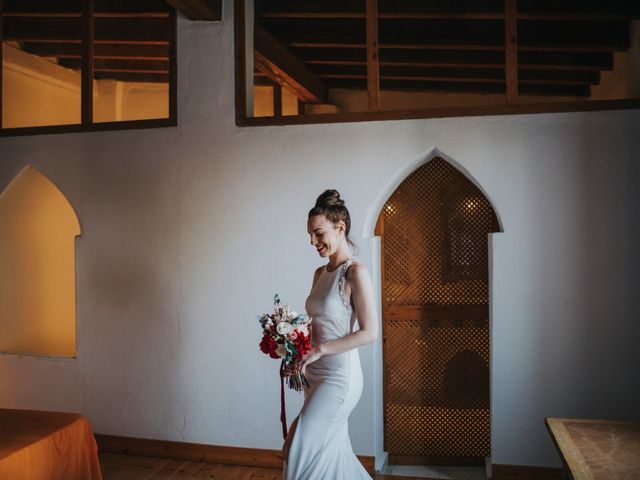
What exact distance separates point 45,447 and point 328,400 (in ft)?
5.66

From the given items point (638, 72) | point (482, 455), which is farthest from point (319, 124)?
point (482, 455)

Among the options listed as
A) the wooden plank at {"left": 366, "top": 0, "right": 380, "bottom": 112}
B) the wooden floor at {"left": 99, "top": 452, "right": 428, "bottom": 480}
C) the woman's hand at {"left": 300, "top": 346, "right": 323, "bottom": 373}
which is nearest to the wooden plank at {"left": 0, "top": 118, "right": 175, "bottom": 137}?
the wooden plank at {"left": 366, "top": 0, "right": 380, "bottom": 112}

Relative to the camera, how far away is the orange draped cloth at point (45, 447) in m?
3.46

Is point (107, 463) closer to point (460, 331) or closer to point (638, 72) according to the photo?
point (460, 331)

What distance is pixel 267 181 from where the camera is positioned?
5.04m

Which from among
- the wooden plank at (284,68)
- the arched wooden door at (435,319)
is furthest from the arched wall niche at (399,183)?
the wooden plank at (284,68)

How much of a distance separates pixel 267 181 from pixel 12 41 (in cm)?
348

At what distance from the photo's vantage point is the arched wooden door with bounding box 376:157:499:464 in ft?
16.9

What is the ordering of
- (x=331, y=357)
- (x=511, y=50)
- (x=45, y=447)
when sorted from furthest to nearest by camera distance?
(x=511, y=50) → (x=45, y=447) → (x=331, y=357)

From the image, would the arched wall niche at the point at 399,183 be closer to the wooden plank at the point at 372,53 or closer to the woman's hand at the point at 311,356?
the wooden plank at the point at 372,53

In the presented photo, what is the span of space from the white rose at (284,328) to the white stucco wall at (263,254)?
1798mm

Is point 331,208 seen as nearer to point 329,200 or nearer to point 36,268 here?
point 329,200

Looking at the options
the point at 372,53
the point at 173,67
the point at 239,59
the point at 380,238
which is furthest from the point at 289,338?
the point at 173,67

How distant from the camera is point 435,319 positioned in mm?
5215
